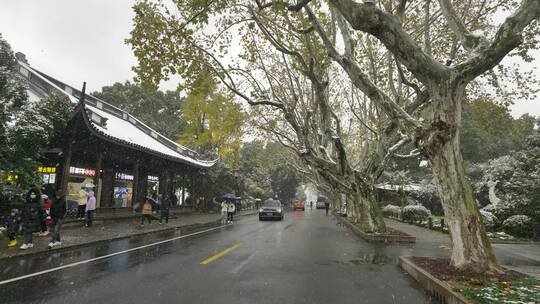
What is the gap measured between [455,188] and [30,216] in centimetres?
1079

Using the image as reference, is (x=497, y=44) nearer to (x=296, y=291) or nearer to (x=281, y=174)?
(x=296, y=291)

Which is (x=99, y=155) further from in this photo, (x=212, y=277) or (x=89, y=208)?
(x=212, y=277)

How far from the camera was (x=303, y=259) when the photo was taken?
9609 mm

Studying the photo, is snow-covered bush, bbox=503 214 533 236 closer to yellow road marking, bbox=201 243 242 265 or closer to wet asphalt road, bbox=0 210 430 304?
wet asphalt road, bbox=0 210 430 304

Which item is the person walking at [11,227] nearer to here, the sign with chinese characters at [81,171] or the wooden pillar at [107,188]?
the sign with chinese characters at [81,171]

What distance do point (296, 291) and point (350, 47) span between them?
7.33m

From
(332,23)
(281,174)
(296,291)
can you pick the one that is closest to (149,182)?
(332,23)

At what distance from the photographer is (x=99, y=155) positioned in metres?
18.8

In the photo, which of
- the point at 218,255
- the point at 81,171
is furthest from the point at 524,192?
the point at 81,171

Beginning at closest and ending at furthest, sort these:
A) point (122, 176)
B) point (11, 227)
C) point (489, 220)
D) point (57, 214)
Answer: point (11, 227), point (57, 214), point (489, 220), point (122, 176)

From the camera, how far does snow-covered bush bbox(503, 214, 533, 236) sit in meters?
17.4

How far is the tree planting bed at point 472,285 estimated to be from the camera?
536cm

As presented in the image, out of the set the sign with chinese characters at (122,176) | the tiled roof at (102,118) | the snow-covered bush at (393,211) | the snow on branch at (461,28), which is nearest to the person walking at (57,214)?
the tiled roof at (102,118)

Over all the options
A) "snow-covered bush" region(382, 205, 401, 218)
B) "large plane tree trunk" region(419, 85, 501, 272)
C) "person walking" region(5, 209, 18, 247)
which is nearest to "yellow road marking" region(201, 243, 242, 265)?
"large plane tree trunk" region(419, 85, 501, 272)
